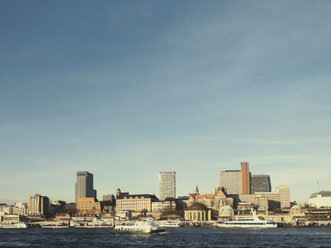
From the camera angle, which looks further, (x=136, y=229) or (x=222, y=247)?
Result: (x=136, y=229)

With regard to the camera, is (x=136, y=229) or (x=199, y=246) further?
(x=136, y=229)

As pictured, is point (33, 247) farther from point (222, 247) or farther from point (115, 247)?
point (222, 247)

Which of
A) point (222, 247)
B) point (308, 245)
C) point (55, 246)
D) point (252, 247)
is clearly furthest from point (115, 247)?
point (308, 245)

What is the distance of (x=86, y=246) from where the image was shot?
4985 inches

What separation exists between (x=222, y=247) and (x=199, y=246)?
695 centimetres

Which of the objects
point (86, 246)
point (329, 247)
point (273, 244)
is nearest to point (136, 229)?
point (86, 246)

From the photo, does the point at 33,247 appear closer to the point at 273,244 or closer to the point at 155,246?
the point at 155,246

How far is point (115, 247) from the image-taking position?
405 feet

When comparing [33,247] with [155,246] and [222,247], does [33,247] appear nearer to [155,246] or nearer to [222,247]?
[155,246]

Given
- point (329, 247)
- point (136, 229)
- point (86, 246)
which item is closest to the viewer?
point (329, 247)

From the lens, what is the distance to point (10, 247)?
12494 cm

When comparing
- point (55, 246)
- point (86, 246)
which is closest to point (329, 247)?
point (86, 246)

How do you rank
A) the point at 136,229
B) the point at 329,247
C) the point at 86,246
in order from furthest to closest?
the point at 136,229 < the point at 86,246 < the point at 329,247

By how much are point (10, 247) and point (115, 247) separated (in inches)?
1118
